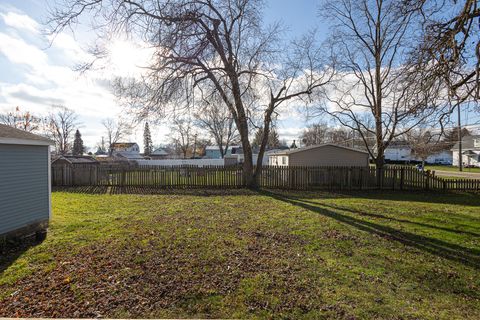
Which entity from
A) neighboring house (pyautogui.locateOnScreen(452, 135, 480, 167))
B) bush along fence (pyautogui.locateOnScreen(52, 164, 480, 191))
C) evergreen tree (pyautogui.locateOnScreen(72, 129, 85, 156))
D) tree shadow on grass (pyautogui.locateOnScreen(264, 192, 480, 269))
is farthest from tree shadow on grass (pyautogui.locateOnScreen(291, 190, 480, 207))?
evergreen tree (pyautogui.locateOnScreen(72, 129, 85, 156))

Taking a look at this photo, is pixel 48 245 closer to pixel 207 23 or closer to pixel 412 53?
pixel 412 53

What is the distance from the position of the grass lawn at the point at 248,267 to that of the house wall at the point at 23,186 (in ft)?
2.22

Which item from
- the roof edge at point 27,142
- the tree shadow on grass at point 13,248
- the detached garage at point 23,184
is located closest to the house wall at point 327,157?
the roof edge at point 27,142

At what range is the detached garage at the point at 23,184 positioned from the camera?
19.5 ft

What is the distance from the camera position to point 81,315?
3279 mm

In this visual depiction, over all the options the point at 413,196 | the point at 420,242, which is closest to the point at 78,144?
the point at 413,196

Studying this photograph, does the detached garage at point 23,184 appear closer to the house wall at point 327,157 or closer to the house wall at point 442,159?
the house wall at point 327,157

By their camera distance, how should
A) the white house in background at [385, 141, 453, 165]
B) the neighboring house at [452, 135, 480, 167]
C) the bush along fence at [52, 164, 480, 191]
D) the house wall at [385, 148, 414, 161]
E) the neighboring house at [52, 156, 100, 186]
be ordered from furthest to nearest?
the house wall at [385, 148, 414, 161] < the white house in background at [385, 141, 453, 165] < the neighboring house at [452, 135, 480, 167] < the neighboring house at [52, 156, 100, 186] < the bush along fence at [52, 164, 480, 191]

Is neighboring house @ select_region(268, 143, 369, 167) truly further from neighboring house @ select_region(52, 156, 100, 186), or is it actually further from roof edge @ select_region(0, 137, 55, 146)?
roof edge @ select_region(0, 137, 55, 146)

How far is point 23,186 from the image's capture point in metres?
6.46

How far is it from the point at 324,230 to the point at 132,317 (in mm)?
5010

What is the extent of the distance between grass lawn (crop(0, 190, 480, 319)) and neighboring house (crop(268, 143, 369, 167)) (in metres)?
11.0

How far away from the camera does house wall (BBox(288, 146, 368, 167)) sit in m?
19.6

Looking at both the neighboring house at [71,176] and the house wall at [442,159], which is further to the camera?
the house wall at [442,159]
